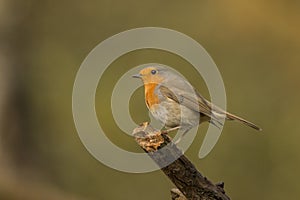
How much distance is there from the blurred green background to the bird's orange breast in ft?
18.0

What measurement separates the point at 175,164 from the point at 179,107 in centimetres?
83

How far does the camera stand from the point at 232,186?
11.9 meters

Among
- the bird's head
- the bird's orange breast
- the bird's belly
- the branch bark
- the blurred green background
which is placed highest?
the blurred green background

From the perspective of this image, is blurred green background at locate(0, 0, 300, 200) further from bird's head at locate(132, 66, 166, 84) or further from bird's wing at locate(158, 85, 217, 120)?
bird's wing at locate(158, 85, 217, 120)

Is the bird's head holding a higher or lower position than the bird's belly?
higher

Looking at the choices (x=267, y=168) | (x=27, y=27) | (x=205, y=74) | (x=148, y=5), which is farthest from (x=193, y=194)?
(x=27, y=27)

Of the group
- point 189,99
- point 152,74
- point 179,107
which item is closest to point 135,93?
point 152,74

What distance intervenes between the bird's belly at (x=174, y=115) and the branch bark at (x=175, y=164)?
1.76 ft

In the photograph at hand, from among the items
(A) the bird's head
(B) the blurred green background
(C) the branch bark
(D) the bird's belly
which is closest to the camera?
(C) the branch bark

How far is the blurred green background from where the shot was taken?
479 inches

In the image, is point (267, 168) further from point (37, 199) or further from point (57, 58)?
point (57, 58)

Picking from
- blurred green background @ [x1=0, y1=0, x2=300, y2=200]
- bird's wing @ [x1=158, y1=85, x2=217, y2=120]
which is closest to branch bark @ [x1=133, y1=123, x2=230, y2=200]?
bird's wing @ [x1=158, y1=85, x2=217, y2=120]

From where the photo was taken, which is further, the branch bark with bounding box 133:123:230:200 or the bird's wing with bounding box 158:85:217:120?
the bird's wing with bounding box 158:85:217:120

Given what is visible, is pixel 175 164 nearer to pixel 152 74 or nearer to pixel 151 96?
pixel 151 96
